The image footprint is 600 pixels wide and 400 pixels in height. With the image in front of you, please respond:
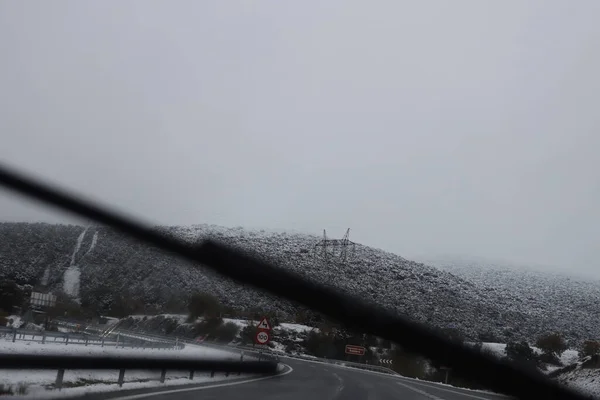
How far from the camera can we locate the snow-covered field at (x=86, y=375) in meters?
12.3

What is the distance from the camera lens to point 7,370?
12.2m

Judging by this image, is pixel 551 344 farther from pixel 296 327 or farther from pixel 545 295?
pixel 545 295

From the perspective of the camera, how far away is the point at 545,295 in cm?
2680

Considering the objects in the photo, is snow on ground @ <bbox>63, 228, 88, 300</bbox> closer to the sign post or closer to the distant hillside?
the distant hillside

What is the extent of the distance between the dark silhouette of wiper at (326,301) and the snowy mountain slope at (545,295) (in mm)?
13350

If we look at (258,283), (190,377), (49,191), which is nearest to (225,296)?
(258,283)

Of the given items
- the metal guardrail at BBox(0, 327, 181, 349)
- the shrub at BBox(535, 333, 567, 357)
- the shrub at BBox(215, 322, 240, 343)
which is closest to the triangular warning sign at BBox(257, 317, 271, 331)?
the shrub at BBox(215, 322, 240, 343)

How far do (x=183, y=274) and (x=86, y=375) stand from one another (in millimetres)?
5358

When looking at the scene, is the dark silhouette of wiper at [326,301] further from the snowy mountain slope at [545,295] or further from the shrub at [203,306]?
the snowy mountain slope at [545,295]

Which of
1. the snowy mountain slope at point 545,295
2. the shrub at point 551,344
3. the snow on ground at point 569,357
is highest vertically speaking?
the snowy mountain slope at point 545,295

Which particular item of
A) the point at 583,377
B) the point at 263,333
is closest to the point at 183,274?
the point at 263,333

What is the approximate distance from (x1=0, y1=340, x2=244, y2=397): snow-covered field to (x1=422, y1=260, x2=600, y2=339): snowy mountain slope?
31.7 ft

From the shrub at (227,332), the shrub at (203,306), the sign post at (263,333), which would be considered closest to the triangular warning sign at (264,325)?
the sign post at (263,333)

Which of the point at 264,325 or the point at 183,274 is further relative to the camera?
the point at 264,325
